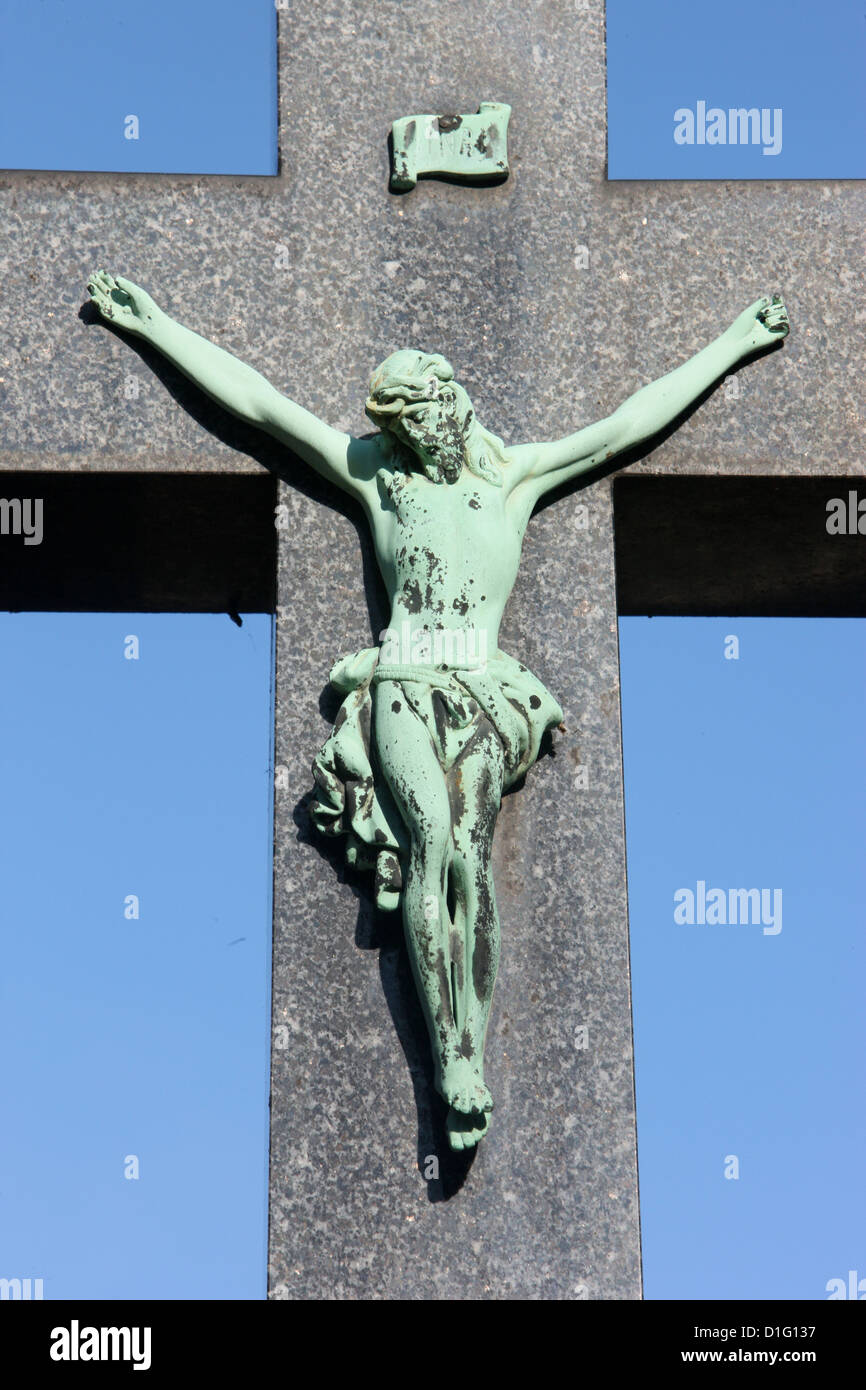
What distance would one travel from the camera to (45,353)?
7.33m

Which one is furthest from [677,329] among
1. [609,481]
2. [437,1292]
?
[437,1292]

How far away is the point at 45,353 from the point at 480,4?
1848 mm

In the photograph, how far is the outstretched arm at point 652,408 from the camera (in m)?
7.11

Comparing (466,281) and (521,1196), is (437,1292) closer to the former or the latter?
(521,1196)

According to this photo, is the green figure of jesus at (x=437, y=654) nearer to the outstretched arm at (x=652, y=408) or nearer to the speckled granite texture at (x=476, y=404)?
the outstretched arm at (x=652, y=408)

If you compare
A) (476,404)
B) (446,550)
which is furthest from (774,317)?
(446,550)

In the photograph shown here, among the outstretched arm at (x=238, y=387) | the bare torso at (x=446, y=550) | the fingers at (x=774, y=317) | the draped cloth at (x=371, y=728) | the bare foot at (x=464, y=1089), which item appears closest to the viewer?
the bare foot at (x=464, y=1089)

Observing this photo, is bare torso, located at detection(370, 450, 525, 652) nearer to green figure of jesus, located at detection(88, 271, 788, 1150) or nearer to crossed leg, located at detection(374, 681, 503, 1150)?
green figure of jesus, located at detection(88, 271, 788, 1150)

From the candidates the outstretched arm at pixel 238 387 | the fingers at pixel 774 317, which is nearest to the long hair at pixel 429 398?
the outstretched arm at pixel 238 387

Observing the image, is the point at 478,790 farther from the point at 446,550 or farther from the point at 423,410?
the point at 423,410

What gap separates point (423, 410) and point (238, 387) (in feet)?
2.03

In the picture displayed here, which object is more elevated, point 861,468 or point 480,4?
point 480,4
